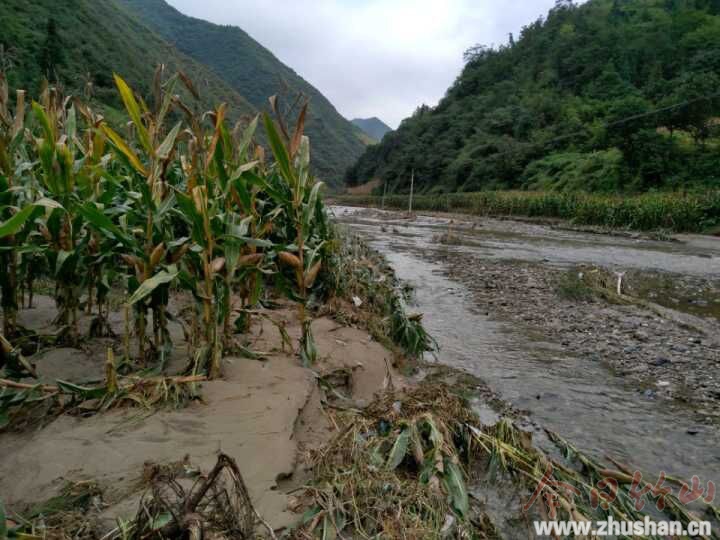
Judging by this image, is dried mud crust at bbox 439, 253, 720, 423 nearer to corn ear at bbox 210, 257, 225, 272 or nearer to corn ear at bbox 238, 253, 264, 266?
corn ear at bbox 238, 253, 264, 266

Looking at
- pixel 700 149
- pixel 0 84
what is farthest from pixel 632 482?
pixel 700 149

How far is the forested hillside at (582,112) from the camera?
29.7 m

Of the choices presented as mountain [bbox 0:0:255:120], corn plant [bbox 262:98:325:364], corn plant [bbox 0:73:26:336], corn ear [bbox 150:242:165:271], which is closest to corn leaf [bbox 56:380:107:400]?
corn ear [bbox 150:242:165:271]

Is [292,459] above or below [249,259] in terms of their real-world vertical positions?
below

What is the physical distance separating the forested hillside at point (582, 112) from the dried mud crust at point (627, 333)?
2687 centimetres

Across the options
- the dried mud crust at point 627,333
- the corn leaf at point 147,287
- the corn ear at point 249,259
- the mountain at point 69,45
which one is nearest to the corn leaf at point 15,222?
the corn leaf at point 147,287

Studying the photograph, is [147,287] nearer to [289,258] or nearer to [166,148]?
[166,148]

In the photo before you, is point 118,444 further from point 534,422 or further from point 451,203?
point 451,203

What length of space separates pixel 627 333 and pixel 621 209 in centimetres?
2286

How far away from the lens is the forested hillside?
2969cm

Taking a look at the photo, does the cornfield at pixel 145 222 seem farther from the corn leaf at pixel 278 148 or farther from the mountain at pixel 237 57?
the mountain at pixel 237 57

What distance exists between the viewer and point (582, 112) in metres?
51.8

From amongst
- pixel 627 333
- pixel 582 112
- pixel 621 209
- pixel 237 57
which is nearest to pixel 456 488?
pixel 627 333

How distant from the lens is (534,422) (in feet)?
10.5
